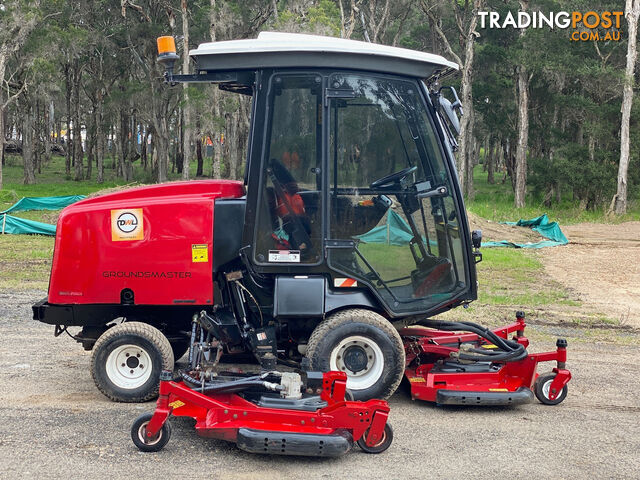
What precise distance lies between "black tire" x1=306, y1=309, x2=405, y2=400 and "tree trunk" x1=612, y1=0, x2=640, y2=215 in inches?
1080

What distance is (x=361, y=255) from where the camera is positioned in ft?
20.2

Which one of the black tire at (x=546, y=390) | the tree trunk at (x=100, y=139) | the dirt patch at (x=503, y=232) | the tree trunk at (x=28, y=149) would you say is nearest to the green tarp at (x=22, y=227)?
the dirt patch at (x=503, y=232)

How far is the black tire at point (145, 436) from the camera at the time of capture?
5.37 meters

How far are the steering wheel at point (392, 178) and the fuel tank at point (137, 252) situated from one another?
139 cm

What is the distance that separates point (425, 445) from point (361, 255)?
160 centimetres

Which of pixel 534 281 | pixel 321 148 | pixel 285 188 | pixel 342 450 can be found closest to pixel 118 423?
pixel 342 450

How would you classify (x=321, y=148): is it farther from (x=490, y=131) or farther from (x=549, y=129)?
(x=490, y=131)

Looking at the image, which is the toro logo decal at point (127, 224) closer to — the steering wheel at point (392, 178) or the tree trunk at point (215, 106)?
the steering wheel at point (392, 178)

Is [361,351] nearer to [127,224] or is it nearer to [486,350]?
[486,350]

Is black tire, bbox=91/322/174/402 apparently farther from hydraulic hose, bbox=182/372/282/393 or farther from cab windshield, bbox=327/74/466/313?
cab windshield, bbox=327/74/466/313

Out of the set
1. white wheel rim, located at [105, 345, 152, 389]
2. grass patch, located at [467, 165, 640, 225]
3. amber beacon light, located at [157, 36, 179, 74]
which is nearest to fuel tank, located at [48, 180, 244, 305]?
white wheel rim, located at [105, 345, 152, 389]

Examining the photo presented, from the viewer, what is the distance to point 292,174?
6.07 metres

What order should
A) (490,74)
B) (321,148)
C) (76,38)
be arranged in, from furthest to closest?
(490,74), (76,38), (321,148)

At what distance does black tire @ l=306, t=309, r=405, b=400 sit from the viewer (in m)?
5.97
